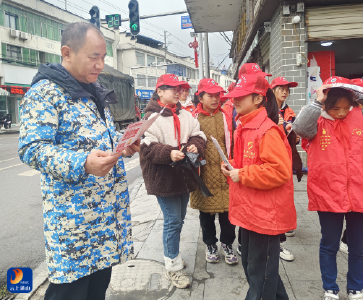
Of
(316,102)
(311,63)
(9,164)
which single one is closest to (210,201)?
(316,102)

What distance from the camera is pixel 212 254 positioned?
120 inches

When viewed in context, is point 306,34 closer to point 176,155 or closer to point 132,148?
point 176,155

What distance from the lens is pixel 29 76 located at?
87.4ft

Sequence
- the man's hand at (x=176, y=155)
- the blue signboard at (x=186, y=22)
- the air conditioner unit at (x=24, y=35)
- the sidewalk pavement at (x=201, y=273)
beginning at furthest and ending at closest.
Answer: the air conditioner unit at (x=24, y=35) < the blue signboard at (x=186, y=22) < the sidewalk pavement at (x=201, y=273) < the man's hand at (x=176, y=155)

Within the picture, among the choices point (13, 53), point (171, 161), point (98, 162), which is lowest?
point (171, 161)

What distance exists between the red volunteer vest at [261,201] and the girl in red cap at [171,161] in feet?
2.17

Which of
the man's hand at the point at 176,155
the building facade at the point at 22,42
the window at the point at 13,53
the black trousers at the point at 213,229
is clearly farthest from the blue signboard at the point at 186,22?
the man's hand at the point at 176,155

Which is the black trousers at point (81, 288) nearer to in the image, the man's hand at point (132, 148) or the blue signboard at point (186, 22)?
the man's hand at point (132, 148)

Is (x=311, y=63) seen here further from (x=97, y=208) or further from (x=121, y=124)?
(x=121, y=124)

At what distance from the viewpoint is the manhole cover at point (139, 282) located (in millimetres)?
2549

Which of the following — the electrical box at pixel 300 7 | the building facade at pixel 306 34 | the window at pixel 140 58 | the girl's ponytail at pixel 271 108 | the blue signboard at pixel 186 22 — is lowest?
the girl's ponytail at pixel 271 108

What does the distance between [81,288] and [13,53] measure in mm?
28681

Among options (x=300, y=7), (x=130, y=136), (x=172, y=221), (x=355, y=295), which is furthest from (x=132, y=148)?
(x=300, y=7)

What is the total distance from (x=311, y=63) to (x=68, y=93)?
622 cm
